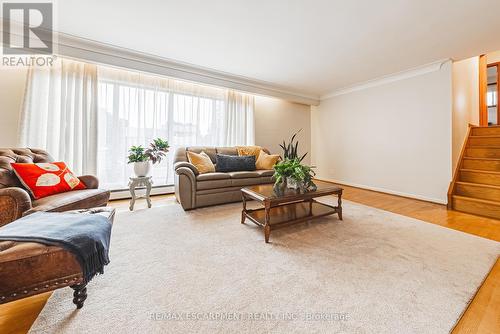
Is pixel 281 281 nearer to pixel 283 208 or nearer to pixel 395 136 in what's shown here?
pixel 283 208

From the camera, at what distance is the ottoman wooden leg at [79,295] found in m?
1.09

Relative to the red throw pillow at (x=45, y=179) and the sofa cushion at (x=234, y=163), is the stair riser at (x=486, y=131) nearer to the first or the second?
the sofa cushion at (x=234, y=163)

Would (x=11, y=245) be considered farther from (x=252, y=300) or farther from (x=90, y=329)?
(x=252, y=300)

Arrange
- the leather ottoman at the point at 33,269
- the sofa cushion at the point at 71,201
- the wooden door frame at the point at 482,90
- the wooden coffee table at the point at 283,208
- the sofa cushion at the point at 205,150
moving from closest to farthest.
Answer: the leather ottoman at the point at 33,269, the sofa cushion at the point at 71,201, the wooden coffee table at the point at 283,208, the sofa cushion at the point at 205,150, the wooden door frame at the point at 482,90

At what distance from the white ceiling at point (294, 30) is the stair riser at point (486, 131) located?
1.42 m

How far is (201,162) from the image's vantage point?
3.27m

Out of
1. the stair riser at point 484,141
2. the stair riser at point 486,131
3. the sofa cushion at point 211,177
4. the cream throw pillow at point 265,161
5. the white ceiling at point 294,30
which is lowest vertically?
the sofa cushion at point 211,177

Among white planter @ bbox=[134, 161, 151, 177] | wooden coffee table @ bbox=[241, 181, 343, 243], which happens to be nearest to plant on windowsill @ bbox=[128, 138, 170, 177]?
white planter @ bbox=[134, 161, 151, 177]

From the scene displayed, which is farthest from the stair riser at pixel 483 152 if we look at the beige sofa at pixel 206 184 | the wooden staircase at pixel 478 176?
the beige sofa at pixel 206 184

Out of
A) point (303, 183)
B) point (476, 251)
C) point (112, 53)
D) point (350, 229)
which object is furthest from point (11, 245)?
point (476, 251)

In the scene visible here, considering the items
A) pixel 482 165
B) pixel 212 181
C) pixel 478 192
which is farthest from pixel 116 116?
pixel 482 165

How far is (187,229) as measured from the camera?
7.20 feet

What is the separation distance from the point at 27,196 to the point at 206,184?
176 cm

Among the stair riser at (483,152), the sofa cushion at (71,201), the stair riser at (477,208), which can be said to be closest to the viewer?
the sofa cushion at (71,201)
